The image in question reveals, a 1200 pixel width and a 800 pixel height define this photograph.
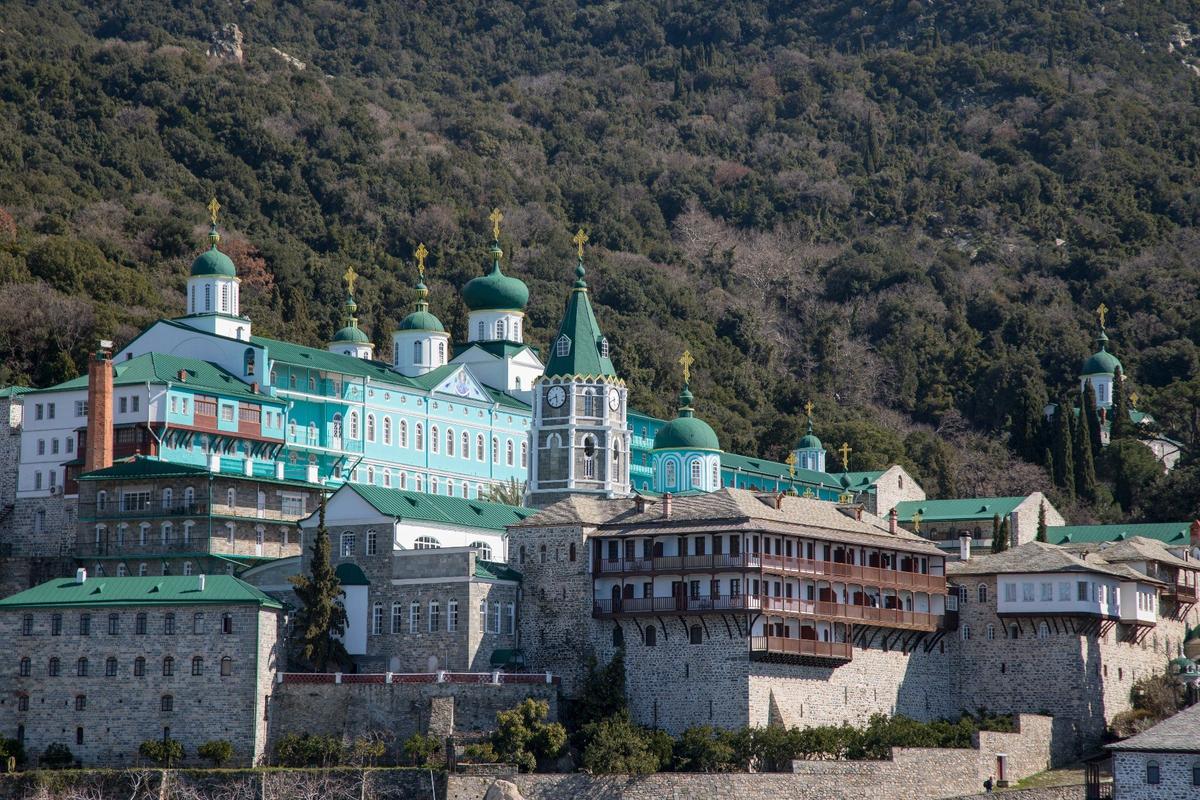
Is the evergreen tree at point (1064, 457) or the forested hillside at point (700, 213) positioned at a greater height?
the forested hillside at point (700, 213)

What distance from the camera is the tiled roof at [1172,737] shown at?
70.2 meters

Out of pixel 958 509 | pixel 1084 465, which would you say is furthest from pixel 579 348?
pixel 1084 465

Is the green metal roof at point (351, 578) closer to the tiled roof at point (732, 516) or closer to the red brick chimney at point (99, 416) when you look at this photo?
the tiled roof at point (732, 516)

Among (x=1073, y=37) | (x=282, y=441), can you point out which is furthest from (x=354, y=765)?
(x=1073, y=37)

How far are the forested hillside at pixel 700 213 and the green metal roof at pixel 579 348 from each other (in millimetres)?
23714

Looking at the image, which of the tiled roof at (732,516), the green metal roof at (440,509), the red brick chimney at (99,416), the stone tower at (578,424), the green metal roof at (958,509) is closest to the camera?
the tiled roof at (732,516)

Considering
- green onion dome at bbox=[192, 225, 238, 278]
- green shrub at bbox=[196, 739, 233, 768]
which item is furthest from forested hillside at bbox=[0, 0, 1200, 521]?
green shrub at bbox=[196, 739, 233, 768]

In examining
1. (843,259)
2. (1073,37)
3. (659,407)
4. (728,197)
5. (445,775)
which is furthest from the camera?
(1073,37)

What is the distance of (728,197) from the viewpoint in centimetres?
18125

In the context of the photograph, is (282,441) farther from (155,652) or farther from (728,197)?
(728,197)

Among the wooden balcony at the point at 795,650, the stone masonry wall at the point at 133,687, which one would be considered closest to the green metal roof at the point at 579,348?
the wooden balcony at the point at 795,650

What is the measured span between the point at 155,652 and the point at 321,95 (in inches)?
3901

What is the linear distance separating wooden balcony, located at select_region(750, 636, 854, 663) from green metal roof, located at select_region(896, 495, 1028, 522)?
107 feet

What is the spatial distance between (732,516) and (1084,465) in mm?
49632
